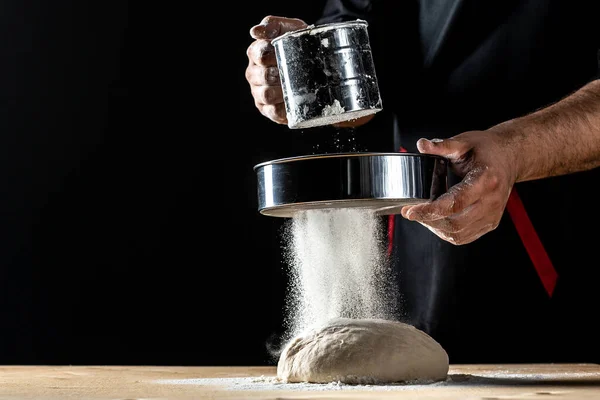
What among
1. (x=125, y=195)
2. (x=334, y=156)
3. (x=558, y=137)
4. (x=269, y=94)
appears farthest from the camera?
(x=125, y=195)

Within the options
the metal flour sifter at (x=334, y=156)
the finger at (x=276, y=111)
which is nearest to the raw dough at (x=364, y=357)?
the metal flour sifter at (x=334, y=156)

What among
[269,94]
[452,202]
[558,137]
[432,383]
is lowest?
[432,383]

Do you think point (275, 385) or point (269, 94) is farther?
point (269, 94)

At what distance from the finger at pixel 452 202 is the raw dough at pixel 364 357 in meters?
0.30

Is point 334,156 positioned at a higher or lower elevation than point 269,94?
lower

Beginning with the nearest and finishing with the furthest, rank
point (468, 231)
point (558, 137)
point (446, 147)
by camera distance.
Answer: point (446, 147) < point (468, 231) < point (558, 137)

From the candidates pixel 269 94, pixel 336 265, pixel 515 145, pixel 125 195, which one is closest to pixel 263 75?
pixel 269 94

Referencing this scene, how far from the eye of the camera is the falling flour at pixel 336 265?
156 centimetres

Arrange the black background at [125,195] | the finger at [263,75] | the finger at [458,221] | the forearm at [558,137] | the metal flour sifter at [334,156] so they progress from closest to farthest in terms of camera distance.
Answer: the metal flour sifter at [334,156] → the finger at [458,221] → the forearm at [558,137] → the finger at [263,75] → the black background at [125,195]

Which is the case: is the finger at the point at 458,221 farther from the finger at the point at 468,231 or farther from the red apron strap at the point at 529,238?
the red apron strap at the point at 529,238

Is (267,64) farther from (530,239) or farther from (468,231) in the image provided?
(530,239)

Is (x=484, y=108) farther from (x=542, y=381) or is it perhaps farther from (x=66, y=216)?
(x=66, y=216)

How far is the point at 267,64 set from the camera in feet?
5.20

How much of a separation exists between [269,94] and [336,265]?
0.35 m
